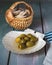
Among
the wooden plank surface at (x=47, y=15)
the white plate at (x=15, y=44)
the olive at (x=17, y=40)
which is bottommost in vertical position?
the white plate at (x=15, y=44)

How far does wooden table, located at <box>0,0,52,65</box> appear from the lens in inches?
38.1

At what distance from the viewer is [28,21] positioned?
120 centimetres

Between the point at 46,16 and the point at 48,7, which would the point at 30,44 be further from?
the point at 48,7

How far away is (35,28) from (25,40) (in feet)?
0.75

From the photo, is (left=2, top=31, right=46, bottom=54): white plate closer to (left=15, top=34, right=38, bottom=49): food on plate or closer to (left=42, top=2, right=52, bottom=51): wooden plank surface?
(left=15, top=34, right=38, bottom=49): food on plate

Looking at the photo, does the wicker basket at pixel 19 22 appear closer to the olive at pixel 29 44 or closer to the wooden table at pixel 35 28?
the wooden table at pixel 35 28

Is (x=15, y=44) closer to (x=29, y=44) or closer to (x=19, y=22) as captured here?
(x=29, y=44)

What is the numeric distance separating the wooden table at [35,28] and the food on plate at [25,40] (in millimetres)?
50

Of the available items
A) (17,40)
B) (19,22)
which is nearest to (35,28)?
(19,22)

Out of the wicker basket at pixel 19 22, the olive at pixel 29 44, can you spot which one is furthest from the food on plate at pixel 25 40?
the wicker basket at pixel 19 22

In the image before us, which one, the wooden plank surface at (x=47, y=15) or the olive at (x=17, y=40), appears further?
the wooden plank surface at (x=47, y=15)

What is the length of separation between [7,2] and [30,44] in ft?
2.09

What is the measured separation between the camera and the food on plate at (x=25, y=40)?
101 centimetres

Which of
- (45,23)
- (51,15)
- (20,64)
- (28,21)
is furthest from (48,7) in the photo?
(20,64)
